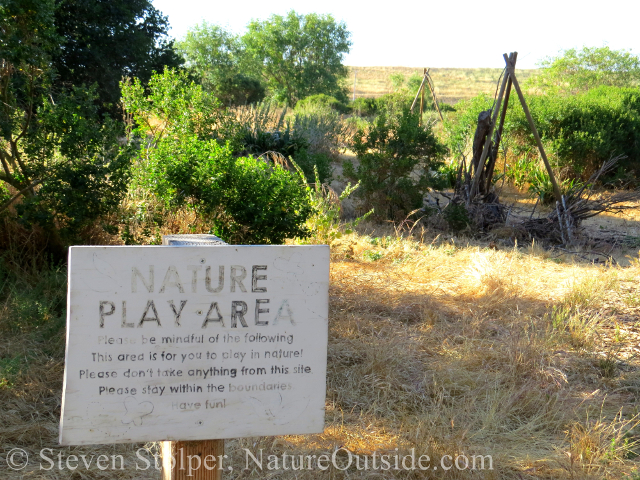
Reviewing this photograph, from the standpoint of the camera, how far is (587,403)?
11.6ft

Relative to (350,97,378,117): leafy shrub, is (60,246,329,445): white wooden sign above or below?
below

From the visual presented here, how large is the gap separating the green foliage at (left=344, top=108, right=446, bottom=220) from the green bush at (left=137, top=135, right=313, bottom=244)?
3.52 m

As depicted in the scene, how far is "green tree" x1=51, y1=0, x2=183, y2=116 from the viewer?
1338 centimetres

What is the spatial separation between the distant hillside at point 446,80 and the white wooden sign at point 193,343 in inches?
1951

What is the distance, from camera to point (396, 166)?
27.5 feet

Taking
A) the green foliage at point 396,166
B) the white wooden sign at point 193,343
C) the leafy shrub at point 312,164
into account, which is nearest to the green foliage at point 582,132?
the green foliage at point 396,166

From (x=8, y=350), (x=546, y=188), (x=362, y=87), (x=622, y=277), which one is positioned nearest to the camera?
(x=8, y=350)

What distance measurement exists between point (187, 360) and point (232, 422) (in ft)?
0.85

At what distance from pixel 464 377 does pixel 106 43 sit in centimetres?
1375

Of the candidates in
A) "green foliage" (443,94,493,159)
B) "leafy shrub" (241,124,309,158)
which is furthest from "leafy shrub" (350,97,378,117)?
"leafy shrub" (241,124,309,158)

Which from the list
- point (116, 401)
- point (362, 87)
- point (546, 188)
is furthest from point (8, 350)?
point (362, 87)

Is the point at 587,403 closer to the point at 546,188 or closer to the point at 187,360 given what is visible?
the point at 187,360

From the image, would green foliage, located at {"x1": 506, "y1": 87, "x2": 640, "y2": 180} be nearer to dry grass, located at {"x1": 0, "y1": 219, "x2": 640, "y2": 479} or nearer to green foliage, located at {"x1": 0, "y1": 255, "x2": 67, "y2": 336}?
dry grass, located at {"x1": 0, "y1": 219, "x2": 640, "y2": 479}

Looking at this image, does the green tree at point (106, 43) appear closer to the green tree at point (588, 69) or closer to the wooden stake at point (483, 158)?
the wooden stake at point (483, 158)
